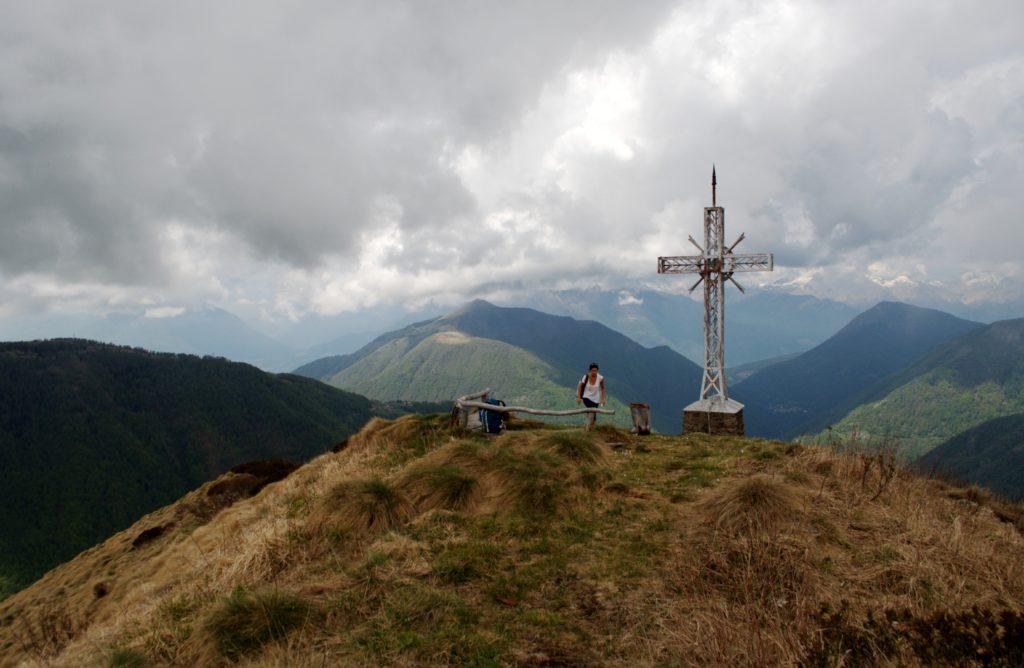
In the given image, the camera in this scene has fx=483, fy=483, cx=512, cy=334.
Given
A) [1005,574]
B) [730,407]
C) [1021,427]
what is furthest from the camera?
[1021,427]

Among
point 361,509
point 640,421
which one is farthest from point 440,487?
Result: point 640,421

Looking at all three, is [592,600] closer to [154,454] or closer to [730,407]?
[730,407]

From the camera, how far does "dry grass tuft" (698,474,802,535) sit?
7430 millimetres

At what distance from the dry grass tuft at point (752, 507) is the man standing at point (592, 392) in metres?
8.13

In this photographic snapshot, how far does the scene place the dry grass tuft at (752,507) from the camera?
7.43 meters

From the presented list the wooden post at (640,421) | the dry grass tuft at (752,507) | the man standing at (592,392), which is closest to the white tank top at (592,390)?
the man standing at (592,392)

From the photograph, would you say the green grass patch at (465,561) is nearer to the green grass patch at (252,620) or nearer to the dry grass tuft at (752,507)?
the green grass patch at (252,620)

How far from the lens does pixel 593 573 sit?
22.4 feet

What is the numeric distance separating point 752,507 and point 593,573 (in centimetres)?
292

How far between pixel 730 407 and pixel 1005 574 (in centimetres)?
1674

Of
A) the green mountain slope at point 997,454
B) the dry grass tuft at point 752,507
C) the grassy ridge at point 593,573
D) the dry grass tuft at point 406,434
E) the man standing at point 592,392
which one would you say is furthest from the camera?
the green mountain slope at point 997,454

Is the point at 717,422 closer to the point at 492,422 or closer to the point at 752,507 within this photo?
the point at 492,422

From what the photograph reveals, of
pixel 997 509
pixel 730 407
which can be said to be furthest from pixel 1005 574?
pixel 730 407

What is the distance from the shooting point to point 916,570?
19.7 ft
